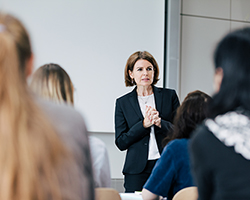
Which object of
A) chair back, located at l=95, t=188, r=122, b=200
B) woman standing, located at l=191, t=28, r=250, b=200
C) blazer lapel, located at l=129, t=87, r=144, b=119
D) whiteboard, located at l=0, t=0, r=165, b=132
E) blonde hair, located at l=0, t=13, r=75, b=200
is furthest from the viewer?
whiteboard, located at l=0, t=0, r=165, b=132

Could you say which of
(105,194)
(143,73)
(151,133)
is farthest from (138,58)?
(105,194)

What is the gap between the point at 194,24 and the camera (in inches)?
221

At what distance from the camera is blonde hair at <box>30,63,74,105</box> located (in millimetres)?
1501

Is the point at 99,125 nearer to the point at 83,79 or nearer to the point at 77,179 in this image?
the point at 83,79

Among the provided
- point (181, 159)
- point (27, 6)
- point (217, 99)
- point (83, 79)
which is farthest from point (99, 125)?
point (217, 99)

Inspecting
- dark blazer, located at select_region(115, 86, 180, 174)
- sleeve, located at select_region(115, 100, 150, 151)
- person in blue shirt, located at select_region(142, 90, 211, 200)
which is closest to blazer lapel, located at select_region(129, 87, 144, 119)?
dark blazer, located at select_region(115, 86, 180, 174)

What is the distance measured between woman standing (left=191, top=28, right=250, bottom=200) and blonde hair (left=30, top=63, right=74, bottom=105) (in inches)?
25.7

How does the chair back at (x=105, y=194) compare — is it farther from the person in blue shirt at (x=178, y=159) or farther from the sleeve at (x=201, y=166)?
the sleeve at (x=201, y=166)

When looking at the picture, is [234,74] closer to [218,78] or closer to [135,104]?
[218,78]

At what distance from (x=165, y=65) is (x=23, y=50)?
14.6 feet

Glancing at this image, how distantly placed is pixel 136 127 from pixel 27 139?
86.5 inches

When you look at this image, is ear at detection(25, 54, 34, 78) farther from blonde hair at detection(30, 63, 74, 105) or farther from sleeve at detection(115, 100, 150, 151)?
sleeve at detection(115, 100, 150, 151)

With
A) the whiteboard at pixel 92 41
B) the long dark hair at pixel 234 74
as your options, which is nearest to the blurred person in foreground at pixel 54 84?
the long dark hair at pixel 234 74

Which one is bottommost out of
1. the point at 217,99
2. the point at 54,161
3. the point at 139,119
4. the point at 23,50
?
the point at 139,119
